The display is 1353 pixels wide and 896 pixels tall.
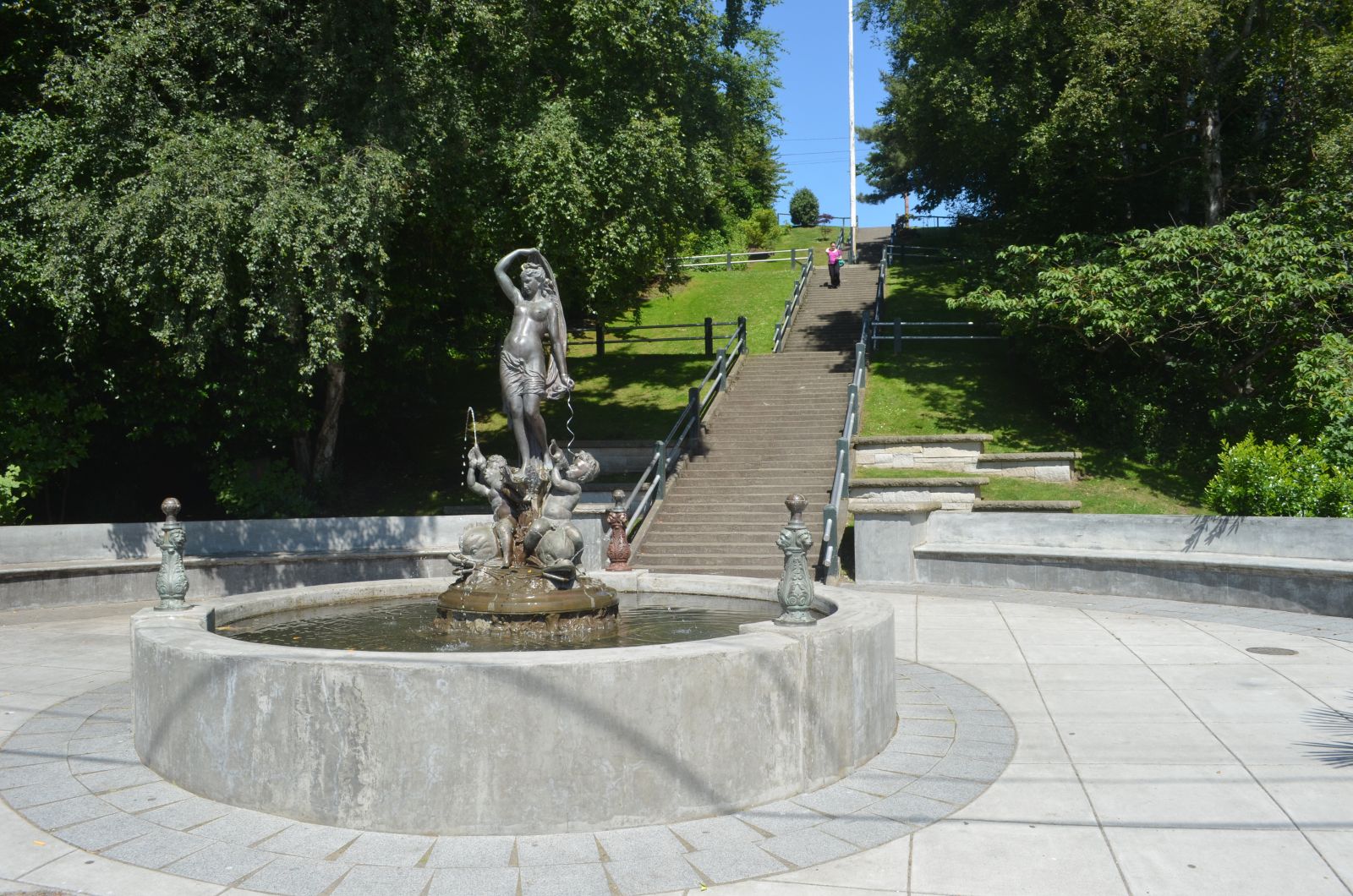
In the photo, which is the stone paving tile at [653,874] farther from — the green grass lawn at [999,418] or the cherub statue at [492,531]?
the green grass lawn at [999,418]

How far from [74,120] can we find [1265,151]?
21.2m

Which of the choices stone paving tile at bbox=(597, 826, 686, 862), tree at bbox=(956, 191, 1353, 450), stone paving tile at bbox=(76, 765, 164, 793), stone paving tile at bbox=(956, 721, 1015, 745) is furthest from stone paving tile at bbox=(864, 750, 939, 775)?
tree at bbox=(956, 191, 1353, 450)

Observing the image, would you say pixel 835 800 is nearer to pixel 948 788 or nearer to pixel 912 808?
pixel 912 808

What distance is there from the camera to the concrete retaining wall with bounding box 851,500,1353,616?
41.2 ft

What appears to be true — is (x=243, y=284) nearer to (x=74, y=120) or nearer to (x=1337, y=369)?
(x=74, y=120)

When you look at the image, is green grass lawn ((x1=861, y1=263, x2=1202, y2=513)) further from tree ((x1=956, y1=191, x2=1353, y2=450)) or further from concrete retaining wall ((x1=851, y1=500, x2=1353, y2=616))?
concrete retaining wall ((x1=851, y1=500, x2=1353, y2=616))

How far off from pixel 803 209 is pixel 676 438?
57.9 m

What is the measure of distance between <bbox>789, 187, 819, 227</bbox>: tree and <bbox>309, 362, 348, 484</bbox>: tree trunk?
196 feet

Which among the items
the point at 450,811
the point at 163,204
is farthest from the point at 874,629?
the point at 163,204

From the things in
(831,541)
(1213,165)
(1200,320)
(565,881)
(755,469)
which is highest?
(1213,165)

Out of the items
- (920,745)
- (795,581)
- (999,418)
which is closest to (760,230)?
(999,418)

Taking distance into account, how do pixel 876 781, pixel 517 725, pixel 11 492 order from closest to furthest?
pixel 517 725 < pixel 876 781 < pixel 11 492

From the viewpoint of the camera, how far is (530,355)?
9.01 meters

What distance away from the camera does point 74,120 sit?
1435 cm
